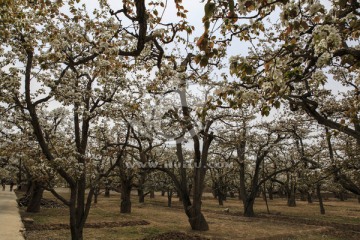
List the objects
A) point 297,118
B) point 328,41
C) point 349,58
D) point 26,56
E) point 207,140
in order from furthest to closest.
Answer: point 297,118
point 207,140
point 26,56
point 349,58
point 328,41

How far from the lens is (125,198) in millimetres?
27094

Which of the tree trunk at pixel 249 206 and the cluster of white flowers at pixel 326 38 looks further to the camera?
the tree trunk at pixel 249 206

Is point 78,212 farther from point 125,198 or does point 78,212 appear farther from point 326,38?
point 125,198

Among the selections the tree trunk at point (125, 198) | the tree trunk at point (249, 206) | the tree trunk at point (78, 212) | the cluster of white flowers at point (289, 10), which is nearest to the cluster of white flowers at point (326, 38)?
the cluster of white flowers at point (289, 10)

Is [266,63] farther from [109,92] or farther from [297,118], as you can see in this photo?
[297,118]

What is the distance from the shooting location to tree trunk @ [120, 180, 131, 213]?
2655cm

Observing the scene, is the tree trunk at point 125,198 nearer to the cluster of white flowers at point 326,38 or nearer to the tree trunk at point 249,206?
the tree trunk at point 249,206

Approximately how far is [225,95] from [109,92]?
25.9ft

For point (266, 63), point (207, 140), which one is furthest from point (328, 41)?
point (207, 140)

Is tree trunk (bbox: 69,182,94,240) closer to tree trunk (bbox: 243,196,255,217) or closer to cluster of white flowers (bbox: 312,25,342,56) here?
cluster of white flowers (bbox: 312,25,342,56)

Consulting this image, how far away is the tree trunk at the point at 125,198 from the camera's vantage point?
26547 millimetres

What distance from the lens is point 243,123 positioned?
22.2m

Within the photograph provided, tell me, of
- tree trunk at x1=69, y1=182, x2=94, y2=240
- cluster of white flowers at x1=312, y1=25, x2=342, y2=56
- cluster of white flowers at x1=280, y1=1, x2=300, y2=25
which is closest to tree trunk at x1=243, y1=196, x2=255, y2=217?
tree trunk at x1=69, y1=182, x2=94, y2=240

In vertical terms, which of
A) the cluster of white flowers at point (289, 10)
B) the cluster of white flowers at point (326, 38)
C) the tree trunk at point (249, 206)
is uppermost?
the cluster of white flowers at point (289, 10)
